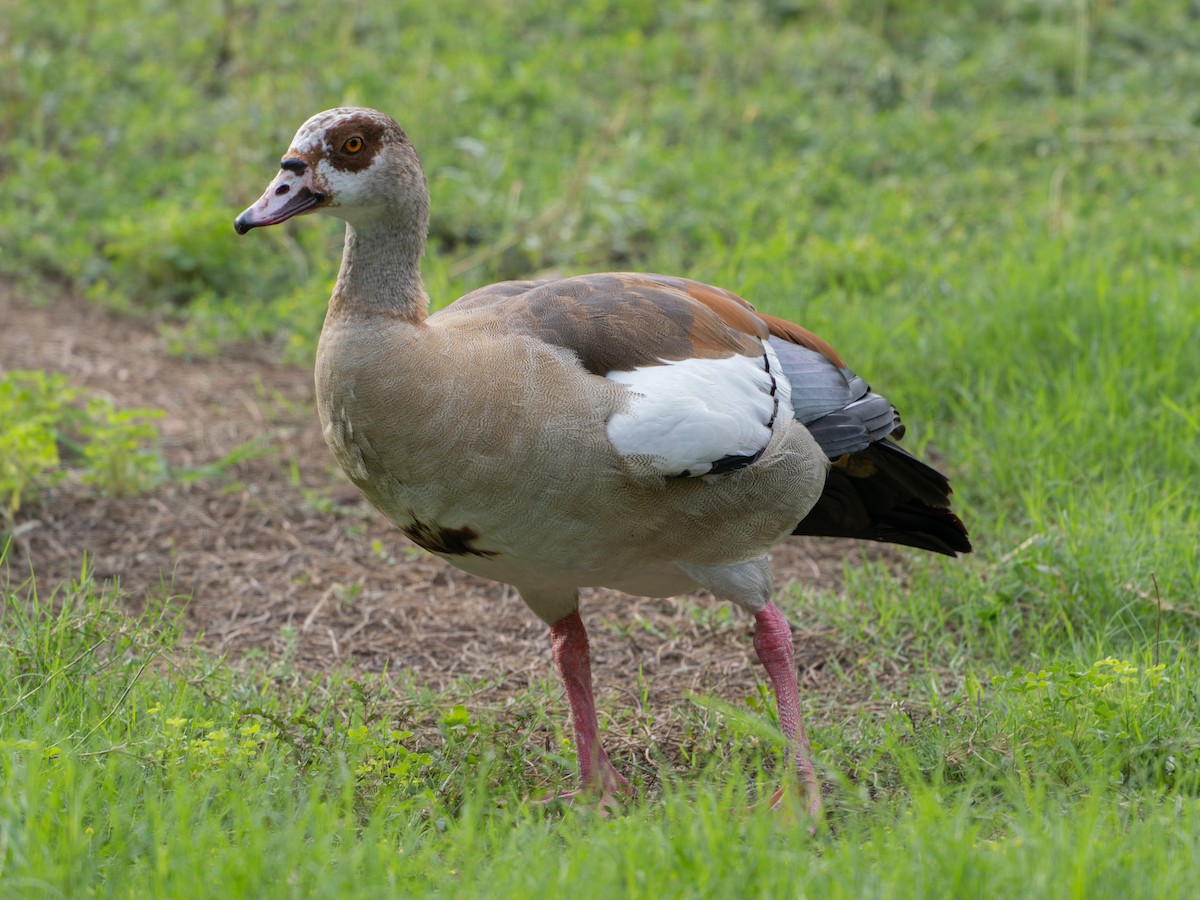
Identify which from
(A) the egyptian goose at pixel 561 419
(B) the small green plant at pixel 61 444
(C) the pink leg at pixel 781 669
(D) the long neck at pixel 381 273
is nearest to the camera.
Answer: (A) the egyptian goose at pixel 561 419

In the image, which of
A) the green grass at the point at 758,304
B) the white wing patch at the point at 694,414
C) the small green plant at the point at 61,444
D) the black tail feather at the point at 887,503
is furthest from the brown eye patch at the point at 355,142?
the small green plant at the point at 61,444

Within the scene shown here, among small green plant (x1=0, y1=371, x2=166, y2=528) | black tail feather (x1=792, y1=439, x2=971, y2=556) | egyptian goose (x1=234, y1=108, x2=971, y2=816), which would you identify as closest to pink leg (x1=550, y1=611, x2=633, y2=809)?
egyptian goose (x1=234, y1=108, x2=971, y2=816)

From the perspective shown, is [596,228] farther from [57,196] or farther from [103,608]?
[103,608]

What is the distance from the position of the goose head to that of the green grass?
1181 mm

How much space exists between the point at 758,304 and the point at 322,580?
2183 mm

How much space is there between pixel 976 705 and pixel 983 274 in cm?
269

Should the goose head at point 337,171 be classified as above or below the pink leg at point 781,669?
above

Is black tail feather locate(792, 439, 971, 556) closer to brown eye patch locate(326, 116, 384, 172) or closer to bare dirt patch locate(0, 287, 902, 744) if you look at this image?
Result: bare dirt patch locate(0, 287, 902, 744)

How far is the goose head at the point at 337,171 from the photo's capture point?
3141 mm

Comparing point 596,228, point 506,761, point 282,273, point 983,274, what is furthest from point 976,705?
point 282,273

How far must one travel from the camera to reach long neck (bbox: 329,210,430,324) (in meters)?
3.18

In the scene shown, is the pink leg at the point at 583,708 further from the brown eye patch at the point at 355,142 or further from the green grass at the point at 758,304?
the brown eye patch at the point at 355,142

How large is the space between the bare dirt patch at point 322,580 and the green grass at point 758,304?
0.27 metres

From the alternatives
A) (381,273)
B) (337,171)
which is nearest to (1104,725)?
(381,273)
